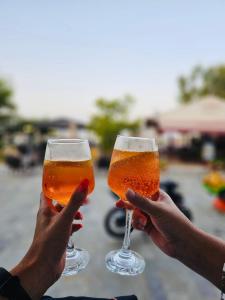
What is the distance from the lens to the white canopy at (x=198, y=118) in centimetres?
1355

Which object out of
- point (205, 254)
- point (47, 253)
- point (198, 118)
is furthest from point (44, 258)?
point (198, 118)

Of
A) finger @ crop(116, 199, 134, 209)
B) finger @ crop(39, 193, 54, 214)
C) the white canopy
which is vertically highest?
finger @ crop(39, 193, 54, 214)

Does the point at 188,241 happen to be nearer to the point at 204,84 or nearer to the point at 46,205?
the point at 46,205

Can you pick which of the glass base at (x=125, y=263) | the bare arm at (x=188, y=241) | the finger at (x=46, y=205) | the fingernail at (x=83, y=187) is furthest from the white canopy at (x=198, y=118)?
the fingernail at (x=83, y=187)

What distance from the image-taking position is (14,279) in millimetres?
826

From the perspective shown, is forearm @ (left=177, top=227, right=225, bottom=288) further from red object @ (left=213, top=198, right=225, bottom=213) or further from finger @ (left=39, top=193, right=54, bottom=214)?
red object @ (left=213, top=198, right=225, bottom=213)

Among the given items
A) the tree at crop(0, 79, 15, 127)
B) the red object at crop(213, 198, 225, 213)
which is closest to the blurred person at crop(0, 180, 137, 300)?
the red object at crop(213, 198, 225, 213)

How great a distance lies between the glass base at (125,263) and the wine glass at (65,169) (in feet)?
0.55

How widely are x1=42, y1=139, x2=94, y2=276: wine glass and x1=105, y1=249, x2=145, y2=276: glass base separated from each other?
169 millimetres

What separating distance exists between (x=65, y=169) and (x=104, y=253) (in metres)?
3.35

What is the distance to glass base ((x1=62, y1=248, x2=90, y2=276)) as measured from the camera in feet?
3.59

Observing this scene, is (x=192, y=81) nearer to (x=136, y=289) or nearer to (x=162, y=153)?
(x=162, y=153)

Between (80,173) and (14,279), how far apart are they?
37cm

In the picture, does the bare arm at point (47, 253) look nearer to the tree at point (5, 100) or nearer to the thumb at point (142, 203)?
the thumb at point (142, 203)
